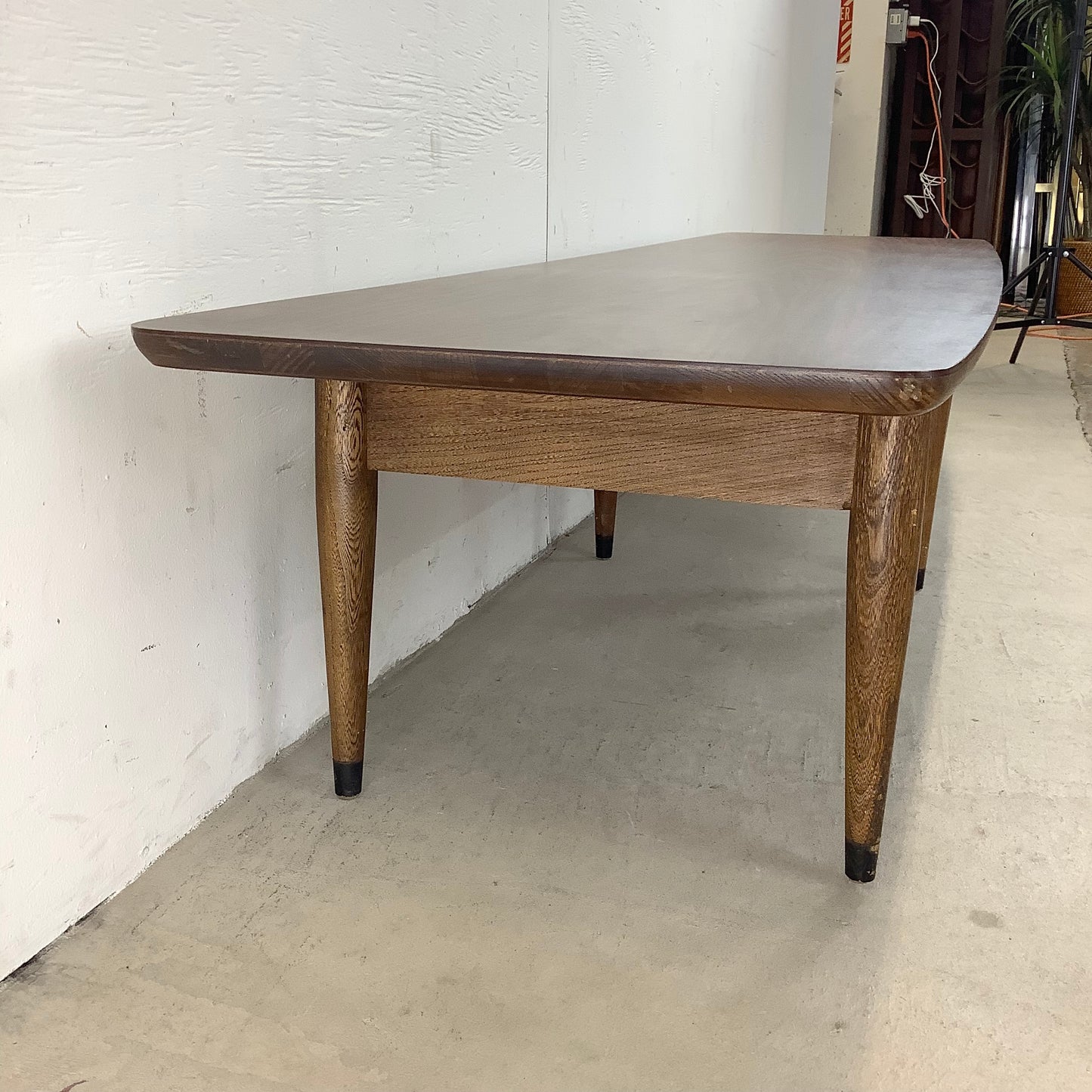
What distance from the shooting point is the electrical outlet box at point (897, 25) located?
209 inches

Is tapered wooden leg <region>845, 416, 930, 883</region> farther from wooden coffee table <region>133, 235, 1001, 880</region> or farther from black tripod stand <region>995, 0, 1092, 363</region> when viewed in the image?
black tripod stand <region>995, 0, 1092, 363</region>

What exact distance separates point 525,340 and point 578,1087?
555 millimetres

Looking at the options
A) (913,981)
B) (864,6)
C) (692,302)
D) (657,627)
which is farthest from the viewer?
(864,6)

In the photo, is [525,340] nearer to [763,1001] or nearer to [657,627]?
[763,1001]

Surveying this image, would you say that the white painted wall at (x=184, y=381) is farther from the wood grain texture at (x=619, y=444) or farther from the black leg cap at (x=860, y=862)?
the black leg cap at (x=860, y=862)

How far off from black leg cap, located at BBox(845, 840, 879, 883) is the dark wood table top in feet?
1.58

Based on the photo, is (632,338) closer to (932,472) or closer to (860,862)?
(860,862)

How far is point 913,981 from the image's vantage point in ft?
3.03

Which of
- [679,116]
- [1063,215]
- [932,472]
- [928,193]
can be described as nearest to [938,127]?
[928,193]

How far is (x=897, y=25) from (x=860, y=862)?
5.29 meters

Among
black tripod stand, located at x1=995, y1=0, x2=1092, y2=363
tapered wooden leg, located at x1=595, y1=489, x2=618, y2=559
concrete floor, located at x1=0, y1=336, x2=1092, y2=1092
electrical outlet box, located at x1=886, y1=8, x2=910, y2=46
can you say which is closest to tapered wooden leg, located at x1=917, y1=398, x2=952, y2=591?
concrete floor, located at x1=0, y1=336, x2=1092, y2=1092

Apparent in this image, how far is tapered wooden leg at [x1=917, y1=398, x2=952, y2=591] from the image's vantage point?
1.59 meters

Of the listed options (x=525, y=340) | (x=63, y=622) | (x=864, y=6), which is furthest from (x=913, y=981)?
(x=864, y=6)

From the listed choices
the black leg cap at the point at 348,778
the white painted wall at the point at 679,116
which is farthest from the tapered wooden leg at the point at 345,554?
the white painted wall at the point at 679,116
